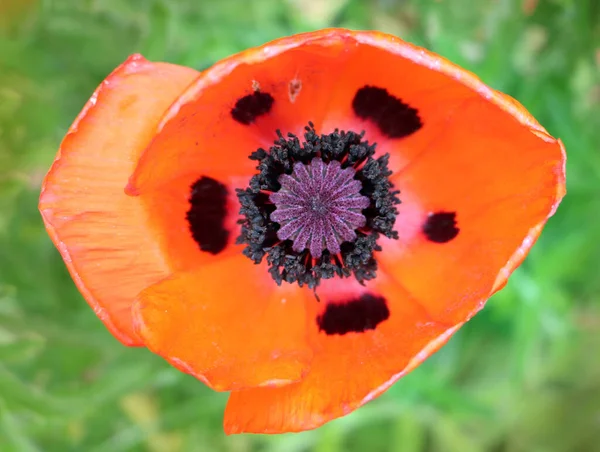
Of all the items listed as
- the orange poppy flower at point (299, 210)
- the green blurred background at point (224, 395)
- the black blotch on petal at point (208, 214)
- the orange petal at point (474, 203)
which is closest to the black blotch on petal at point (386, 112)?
the orange poppy flower at point (299, 210)

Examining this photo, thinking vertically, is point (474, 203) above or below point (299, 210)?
above

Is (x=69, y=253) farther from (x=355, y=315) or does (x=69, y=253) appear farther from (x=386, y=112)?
(x=386, y=112)

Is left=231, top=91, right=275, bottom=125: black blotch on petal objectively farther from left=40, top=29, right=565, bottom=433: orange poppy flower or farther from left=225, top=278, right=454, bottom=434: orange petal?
left=225, top=278, right=454, bottom=434: orange petal

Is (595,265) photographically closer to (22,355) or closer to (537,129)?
(537,129)

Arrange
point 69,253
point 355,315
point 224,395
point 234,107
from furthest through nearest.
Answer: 1. point 224,395
2. point 355,315
3. point 234,107
4. point 69,253

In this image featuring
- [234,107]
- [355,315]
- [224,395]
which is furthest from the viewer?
[224,395]

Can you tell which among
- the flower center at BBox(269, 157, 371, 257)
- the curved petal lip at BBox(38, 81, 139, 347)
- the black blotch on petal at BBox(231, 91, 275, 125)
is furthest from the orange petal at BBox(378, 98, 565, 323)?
the curved petal lip at BBox(38, 81, 139, 347)

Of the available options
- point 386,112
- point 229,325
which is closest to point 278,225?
point 229,325

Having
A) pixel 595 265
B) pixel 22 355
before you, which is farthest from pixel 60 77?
pixel 595 265
